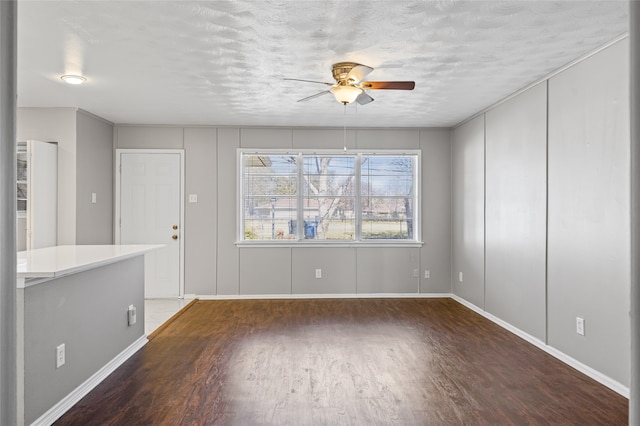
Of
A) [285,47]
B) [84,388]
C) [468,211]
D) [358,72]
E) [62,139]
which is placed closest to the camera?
[84,388]

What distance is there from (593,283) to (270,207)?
3981mm

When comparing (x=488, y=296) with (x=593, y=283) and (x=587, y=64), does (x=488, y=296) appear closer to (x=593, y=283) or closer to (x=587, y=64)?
(x=593, y=283)

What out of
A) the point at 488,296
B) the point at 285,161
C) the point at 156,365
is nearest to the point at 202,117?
the point at 285,161

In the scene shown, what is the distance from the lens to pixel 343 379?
3.06m

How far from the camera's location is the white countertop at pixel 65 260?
86.7 inches

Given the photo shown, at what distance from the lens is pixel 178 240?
580 cm

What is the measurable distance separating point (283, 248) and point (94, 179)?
2581mm

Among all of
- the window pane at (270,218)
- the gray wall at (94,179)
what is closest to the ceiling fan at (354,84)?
the window pane at (270,218)

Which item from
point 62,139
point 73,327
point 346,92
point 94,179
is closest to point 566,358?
point 346,92

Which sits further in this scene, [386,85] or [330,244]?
[330,244]

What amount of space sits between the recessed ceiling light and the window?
233 cm

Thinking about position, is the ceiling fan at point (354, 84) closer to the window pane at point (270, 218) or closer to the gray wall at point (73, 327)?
the gray wall at point (73, 327)

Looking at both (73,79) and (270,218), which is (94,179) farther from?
(270,218)

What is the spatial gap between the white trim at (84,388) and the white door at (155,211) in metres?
2.16
